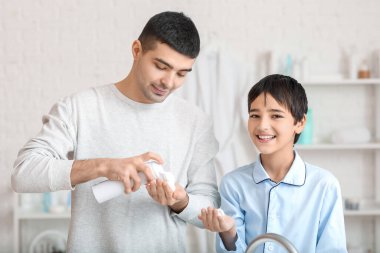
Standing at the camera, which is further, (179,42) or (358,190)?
(358,190)

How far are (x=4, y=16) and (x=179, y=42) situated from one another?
297cm

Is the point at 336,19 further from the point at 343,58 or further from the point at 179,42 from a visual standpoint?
the point at 179,42

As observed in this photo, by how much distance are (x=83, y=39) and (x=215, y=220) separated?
3053 millimetres

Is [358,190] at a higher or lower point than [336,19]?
lower

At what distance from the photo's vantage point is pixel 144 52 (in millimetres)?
2008

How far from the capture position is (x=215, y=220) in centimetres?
180

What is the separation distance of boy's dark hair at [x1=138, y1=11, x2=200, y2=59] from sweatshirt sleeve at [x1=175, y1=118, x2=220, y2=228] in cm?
30

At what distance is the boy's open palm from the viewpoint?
1793 millimetres

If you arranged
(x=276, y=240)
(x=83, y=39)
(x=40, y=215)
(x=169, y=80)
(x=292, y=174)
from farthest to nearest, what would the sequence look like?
1. (x=83, y=39)
2. (x=40, y=215)
3. (x=292, y=174)
4. (x=169, y=80)
5. (x=276, y=240)

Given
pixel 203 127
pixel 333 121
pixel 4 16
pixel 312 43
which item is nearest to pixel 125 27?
pixel 4 16

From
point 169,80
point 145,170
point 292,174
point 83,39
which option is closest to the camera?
point 145,170

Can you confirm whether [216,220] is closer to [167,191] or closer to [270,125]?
[167,191]

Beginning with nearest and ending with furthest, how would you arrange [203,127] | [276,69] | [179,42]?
1. [179,42]
2. [203,127]
3. [276,69]

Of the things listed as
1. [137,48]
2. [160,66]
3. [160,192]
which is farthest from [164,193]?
[137,48]
